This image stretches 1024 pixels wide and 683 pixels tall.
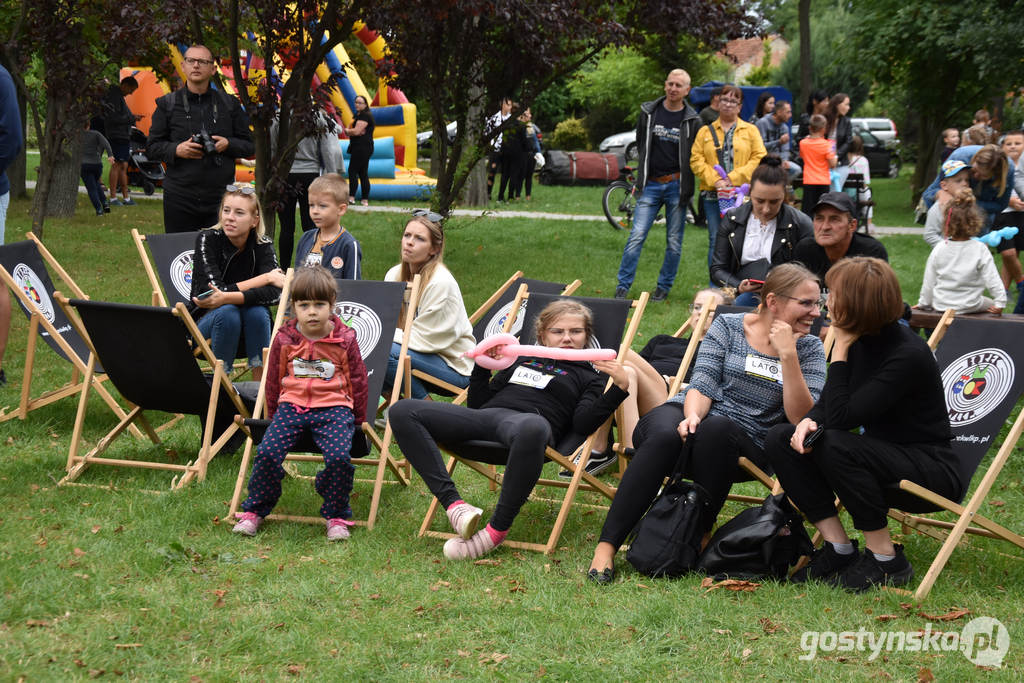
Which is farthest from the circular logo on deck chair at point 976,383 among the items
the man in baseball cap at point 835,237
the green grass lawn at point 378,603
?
the man in baseball cap at point 835,237

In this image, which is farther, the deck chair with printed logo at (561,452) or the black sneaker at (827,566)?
the deck chair with printed logo at (561,452)

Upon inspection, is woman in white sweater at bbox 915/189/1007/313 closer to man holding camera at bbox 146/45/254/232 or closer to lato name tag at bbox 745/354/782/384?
lato name tag at bbox 745/354/782/384

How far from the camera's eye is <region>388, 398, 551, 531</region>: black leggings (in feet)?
13.9

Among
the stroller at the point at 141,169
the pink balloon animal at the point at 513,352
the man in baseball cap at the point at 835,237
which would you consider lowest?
the stroller at the point at 141,169

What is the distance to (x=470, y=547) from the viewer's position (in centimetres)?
420

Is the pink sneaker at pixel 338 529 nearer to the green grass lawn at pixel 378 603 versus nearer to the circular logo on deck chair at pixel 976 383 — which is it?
the green grass lawn at pixel 378 603

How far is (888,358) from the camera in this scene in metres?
3.87

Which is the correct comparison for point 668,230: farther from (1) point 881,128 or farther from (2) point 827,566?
(1) point 881,128

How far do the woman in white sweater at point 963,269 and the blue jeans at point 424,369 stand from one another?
2.89 meters

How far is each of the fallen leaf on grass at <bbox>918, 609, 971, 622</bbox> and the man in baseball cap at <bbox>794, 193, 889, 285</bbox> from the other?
2.13 metres

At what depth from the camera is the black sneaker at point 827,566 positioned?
3.96 meters

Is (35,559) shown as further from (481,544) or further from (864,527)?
(864,527)

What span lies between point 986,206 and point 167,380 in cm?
688

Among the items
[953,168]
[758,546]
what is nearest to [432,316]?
[758,546]
